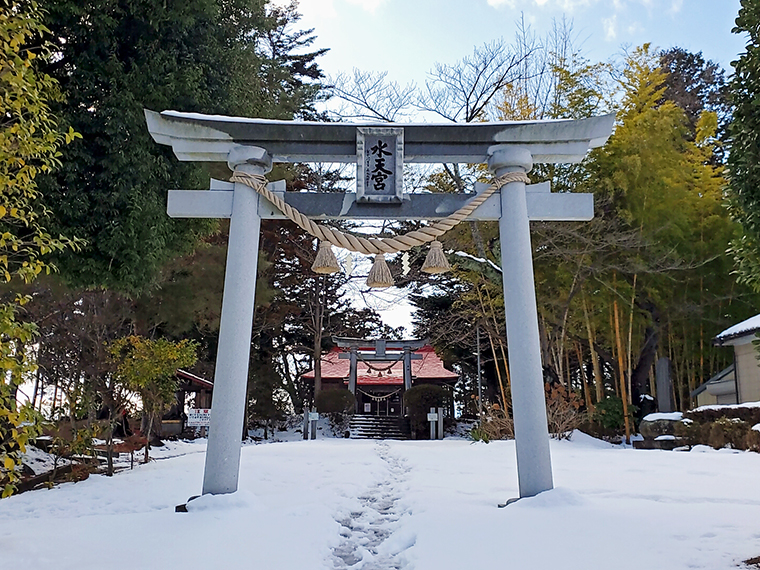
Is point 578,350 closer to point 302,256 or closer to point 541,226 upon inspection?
point 541,226

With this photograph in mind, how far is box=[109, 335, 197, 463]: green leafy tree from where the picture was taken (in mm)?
8211

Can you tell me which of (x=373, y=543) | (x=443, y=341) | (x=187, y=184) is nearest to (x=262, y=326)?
(x=443, y=341)

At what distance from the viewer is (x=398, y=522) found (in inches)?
162

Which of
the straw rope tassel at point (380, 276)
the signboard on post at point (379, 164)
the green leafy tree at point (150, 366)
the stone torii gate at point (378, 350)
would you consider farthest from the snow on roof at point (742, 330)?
the green leafy tree at point (150, 366)

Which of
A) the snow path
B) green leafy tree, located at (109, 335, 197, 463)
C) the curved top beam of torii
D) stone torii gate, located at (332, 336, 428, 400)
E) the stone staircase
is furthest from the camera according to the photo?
stone torii gate, located at (332, 336, 428, 400)

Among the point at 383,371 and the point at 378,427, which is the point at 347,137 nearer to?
the point at 378,427

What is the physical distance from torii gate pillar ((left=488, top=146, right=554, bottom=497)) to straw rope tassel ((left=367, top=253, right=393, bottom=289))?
1.02m

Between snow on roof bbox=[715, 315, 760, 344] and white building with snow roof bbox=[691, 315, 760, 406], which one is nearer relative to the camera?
snow on roof bbox=[715, 315, 760, 344]

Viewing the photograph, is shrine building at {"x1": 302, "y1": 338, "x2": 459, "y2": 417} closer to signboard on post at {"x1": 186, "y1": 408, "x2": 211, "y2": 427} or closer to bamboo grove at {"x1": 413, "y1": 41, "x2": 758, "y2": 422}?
bamboo grove at {"x1": 413, "y1": 41, "x2": 758, "y2": 422}

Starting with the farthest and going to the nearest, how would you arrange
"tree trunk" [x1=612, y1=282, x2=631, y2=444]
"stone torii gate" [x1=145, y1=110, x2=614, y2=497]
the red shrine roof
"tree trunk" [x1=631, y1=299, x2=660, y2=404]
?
the red shrine roof → "tree trunk" [x1=631, y1=299, x2=660, y2=404] → "tree trunk" [x1=612, y1=282, x2=631, y2=444] → "stone torii gate" [x1=145, y1=110, x2=614, y2=497]

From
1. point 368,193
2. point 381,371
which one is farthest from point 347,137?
point 381,371

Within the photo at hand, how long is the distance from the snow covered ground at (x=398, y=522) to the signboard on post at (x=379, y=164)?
8.20 ft

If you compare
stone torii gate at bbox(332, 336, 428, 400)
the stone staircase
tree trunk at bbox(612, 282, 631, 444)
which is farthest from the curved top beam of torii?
the stone staircase

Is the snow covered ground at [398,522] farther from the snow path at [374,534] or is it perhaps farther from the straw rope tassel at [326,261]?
the straw rope tassel at [326,261]
